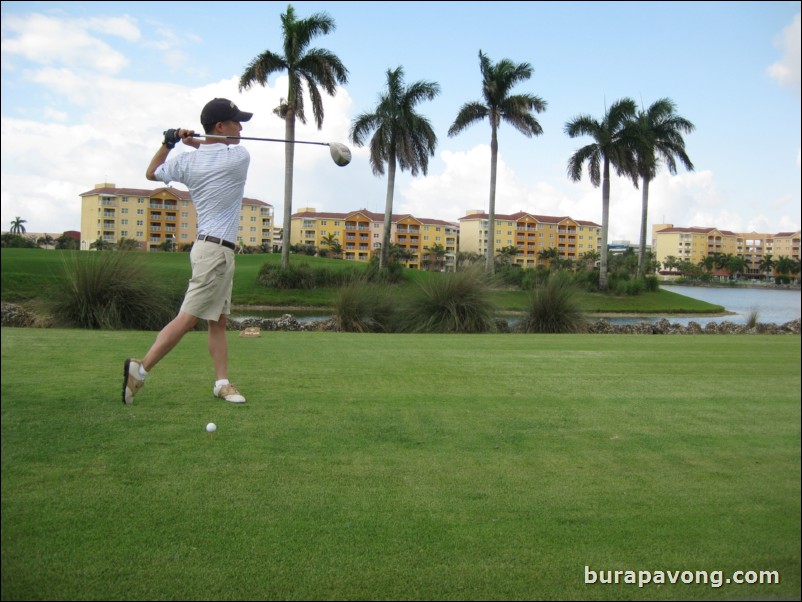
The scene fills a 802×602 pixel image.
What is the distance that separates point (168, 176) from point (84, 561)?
2159 mm

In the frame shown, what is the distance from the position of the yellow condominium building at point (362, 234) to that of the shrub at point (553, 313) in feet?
299

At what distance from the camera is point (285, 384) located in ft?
15.0

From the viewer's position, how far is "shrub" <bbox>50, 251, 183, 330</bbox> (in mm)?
9031

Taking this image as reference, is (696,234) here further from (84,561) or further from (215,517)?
(84,561)

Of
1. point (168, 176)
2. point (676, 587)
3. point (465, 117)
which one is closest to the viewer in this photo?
point (676, 587)

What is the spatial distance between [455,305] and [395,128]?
2871cm

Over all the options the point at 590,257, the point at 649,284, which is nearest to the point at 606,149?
the point at 649,284

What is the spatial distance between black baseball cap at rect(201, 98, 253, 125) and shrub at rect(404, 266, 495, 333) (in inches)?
493

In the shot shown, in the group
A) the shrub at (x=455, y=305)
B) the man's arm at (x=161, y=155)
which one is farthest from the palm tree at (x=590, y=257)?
the man's arm at (x=161, y=155)

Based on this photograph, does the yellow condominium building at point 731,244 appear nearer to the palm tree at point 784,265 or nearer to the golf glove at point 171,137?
the palm tree at point 784,265

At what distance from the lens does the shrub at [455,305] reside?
16188 mm

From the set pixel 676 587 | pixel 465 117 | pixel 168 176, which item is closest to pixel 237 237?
pixel 168 176

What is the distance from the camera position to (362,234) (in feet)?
396

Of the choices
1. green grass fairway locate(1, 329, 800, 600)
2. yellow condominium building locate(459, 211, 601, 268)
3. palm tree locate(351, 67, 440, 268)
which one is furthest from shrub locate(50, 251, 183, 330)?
yellow condominium building locate(459, 211, 601, 268)
